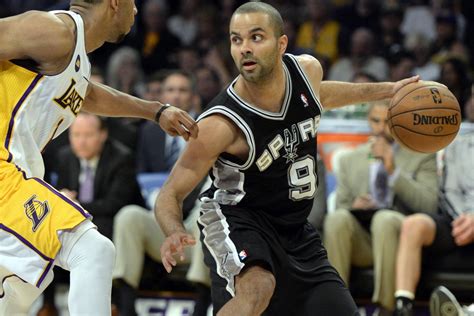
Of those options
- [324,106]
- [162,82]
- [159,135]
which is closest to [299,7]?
[162,82]

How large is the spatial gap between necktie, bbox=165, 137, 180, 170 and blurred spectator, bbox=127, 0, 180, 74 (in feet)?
10.8

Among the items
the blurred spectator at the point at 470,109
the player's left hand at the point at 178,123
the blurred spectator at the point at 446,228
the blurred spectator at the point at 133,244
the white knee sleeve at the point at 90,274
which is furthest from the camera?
the blurred spectator at the point at 470,109

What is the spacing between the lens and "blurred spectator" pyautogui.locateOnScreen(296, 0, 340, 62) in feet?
35.1

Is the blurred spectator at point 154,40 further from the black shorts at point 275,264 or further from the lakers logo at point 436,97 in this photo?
the black shorts at point 275,264

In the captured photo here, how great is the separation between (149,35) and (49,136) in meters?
7.66

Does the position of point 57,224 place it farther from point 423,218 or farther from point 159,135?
point 159,135

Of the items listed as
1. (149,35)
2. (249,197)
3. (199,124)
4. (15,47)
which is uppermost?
(15,47)

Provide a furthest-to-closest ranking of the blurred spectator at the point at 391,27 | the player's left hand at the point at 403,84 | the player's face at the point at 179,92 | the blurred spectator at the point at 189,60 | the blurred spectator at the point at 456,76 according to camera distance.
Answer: the blurred spectator at the point at 189,60, the blurred spectator at the point at 391,27, the blurred spectator at the point at 456,76, the player's face at the point at 179,92, the player's left hand at the point at 403,84

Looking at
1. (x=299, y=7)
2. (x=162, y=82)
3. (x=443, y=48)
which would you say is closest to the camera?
(x=162, y=82)

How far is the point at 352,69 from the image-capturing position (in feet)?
33.2

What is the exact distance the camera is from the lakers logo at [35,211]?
381cm

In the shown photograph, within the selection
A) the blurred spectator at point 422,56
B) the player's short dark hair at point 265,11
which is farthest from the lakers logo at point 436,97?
the blurred spectator at point 422,56

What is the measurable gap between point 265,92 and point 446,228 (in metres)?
2.45

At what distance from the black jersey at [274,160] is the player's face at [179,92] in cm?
347
